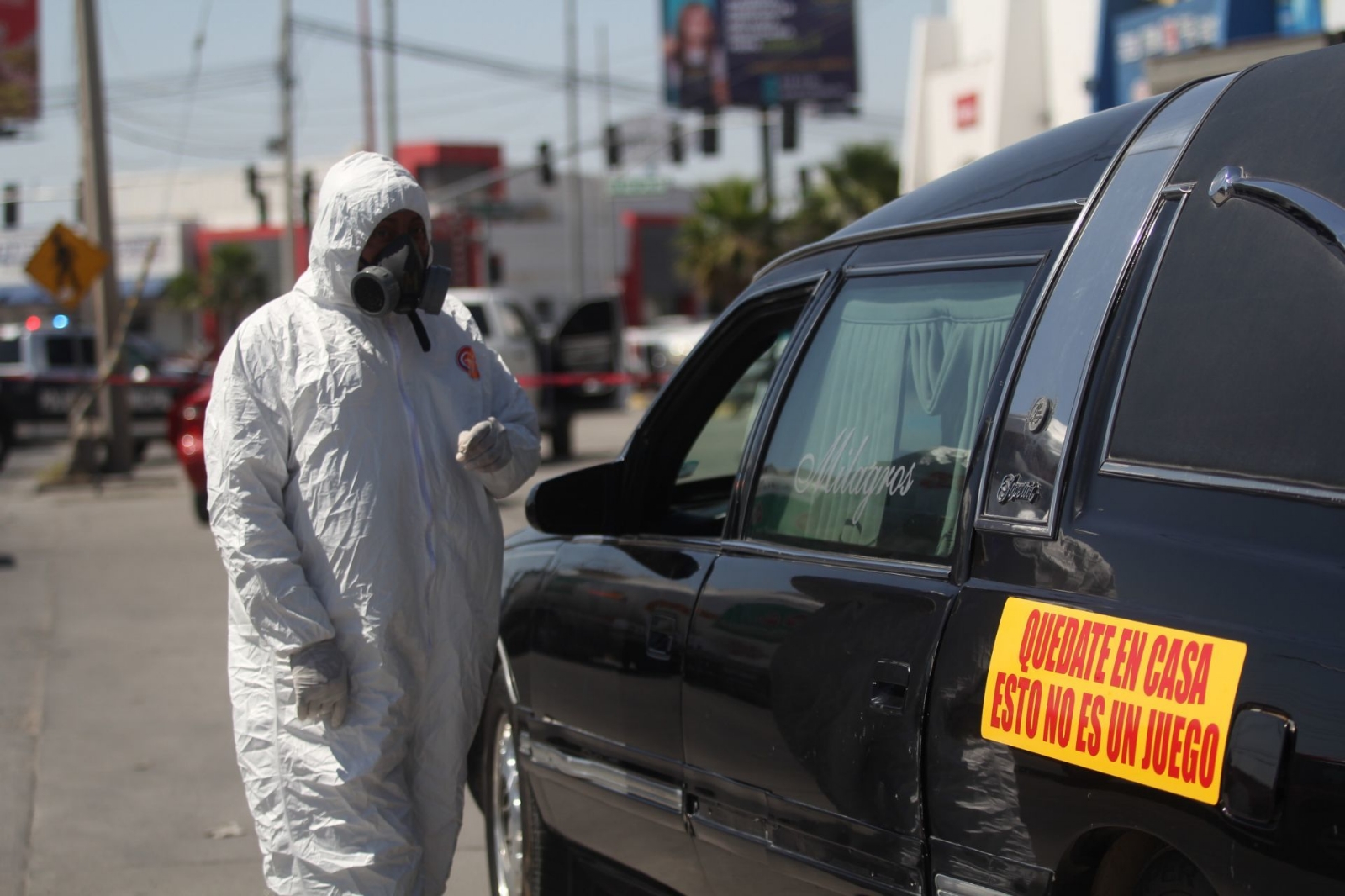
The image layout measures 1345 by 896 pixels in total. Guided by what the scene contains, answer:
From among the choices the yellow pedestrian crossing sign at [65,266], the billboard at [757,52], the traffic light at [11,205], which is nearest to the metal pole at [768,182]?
the billboard at [757,52]

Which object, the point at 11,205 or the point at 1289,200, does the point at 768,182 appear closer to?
the point at 11,205

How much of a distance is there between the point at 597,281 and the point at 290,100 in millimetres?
29048

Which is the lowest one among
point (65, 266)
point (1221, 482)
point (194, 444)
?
point (194, 444)

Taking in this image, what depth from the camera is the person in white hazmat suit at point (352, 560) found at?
325cm

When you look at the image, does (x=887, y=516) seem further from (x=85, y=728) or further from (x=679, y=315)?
(x=679, y=315)

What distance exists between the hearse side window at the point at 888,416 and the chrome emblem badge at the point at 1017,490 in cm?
17

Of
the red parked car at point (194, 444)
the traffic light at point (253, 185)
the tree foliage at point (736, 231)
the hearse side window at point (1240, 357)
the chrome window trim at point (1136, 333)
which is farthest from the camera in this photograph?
the tree foliage at point (736, 231)

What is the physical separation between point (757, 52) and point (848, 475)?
5173cm

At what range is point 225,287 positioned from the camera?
55625 millimetres

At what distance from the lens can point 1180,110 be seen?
2.40 m

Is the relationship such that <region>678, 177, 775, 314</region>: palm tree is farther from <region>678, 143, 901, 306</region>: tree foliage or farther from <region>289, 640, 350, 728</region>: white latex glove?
<region>289, 640, 350, 728</region>: white latex glove

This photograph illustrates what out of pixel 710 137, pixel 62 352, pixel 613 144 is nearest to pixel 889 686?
pixel 62 352

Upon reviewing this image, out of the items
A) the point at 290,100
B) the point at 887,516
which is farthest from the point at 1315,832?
the point at 290,100

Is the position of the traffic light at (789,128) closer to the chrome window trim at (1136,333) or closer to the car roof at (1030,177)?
the car roof at (1030,177)
